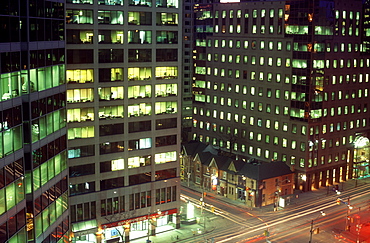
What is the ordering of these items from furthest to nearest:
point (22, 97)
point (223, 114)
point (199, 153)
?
point (223, 114)
point (199, 153)
point (22, 97)

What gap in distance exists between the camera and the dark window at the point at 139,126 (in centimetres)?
9475

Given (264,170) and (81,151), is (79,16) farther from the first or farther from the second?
(264,170)

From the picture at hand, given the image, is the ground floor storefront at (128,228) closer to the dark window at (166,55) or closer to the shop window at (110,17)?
the dark window at (166,55)

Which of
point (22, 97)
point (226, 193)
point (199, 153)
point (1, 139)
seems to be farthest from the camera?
point (199, 153)

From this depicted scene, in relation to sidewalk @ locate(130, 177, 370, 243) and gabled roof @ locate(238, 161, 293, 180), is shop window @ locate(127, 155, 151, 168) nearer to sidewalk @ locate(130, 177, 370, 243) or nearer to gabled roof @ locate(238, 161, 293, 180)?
sidewalk @ locate(130, 177, 370, 243)

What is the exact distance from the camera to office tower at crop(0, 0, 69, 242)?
51781mm

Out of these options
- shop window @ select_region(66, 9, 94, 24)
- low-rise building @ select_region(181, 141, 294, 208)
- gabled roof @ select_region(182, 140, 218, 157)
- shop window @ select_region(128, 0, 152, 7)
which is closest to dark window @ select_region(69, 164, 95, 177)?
shop window @ select_region(66, 9, 94, 24)

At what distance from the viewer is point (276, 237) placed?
99938 millimetres

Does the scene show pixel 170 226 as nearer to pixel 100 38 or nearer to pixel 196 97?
pixel 100 38

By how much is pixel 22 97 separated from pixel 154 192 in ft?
150

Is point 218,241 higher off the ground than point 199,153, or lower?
lower

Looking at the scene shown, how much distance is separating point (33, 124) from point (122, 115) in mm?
34648

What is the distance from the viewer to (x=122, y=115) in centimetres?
9362

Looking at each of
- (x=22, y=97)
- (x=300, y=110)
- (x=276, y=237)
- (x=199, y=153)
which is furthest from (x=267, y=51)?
(x=22, y=97)
